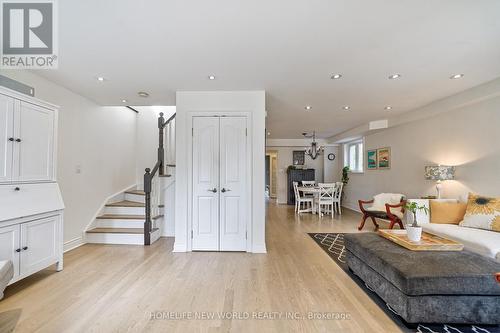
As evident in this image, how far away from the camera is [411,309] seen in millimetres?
1770

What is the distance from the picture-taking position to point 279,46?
2.29 metres

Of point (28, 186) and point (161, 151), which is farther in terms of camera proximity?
point (161, 151)

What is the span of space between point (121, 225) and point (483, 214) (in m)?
5.64

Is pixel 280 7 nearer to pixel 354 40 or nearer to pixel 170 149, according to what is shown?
pixel 354 40

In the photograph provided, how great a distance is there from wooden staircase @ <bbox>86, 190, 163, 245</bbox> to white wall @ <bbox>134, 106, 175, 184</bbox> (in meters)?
1.01

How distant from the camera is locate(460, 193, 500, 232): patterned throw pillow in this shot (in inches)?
113

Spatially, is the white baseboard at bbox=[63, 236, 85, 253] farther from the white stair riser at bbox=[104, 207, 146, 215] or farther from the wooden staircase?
the white stair riser at bbox=[104, 207, 146, 215]

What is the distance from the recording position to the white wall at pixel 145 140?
18.1ft

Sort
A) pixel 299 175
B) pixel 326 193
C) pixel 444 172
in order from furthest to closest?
1. pixel 299 175
2. pixel 326 193
3. pixel 444 172

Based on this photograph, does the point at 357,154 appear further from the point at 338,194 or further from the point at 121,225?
the point at 121,225

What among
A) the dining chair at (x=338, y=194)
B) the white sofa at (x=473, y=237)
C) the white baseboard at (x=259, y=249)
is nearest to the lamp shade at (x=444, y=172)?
the white sofa at (x=473, y=237)

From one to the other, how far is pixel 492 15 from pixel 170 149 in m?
4.89

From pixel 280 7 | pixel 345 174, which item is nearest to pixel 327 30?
pixel 280 7

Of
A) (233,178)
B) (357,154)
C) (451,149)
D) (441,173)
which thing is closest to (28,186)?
(233,178)
